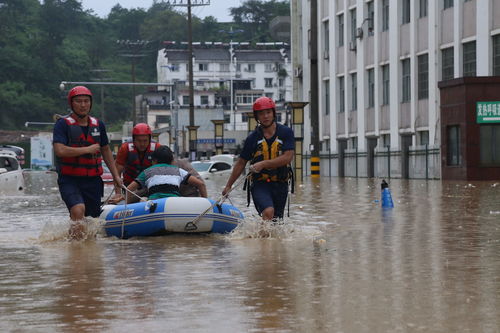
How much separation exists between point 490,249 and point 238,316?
201 inches

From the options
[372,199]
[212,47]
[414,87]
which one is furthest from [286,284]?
[212,47]

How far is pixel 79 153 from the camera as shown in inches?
500

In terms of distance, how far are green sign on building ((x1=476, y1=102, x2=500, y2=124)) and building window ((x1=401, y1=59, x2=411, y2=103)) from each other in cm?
994

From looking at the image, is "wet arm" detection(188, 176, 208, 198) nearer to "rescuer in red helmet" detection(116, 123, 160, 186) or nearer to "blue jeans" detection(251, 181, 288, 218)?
"rescuer in red helmet" detection(116, 123, 160, 186)

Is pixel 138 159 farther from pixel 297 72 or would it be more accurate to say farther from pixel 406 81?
pixel 297 72

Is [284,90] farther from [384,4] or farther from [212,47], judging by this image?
[384,4]

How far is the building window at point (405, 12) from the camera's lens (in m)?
49.5

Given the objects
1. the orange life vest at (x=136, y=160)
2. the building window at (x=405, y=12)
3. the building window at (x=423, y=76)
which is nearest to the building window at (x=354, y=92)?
the building window at (x=405, y=12)

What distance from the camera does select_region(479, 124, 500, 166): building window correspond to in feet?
128

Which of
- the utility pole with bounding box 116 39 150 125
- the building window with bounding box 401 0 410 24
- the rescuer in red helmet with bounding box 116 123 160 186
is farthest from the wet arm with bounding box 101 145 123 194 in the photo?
the utility pole with bounding box 116 39 150 125

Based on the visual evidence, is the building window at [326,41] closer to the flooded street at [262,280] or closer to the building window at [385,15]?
the building window at [385,15]

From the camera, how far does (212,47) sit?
156 meters

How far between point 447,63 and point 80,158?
33.4 m

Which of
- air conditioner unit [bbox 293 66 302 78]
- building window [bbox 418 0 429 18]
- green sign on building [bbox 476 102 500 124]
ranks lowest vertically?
green sign on building [bbox 476 102 500 124]
